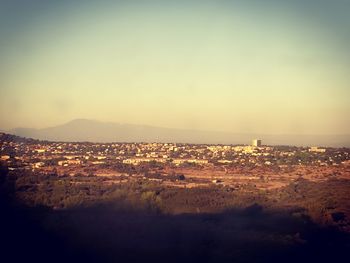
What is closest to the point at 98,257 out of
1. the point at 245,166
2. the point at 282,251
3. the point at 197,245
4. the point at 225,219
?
the point at 197,245

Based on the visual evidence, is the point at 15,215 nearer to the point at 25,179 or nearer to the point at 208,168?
the point at 25,179

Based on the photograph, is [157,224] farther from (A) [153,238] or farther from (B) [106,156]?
(B) [106,156]

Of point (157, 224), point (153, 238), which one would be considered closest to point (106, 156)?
point (157, 224)

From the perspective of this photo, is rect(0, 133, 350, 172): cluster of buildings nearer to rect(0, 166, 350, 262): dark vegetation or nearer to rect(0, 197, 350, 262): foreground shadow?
rect(0, 166, 350, 262): dark vegetation

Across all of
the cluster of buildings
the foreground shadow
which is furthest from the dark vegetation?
the cluster of buildings

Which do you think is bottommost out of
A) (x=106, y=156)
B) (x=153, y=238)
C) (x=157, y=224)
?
(x=153, y=238)

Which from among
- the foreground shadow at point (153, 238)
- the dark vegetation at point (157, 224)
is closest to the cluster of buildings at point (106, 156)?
the dark vegetation at point (157, 224)
